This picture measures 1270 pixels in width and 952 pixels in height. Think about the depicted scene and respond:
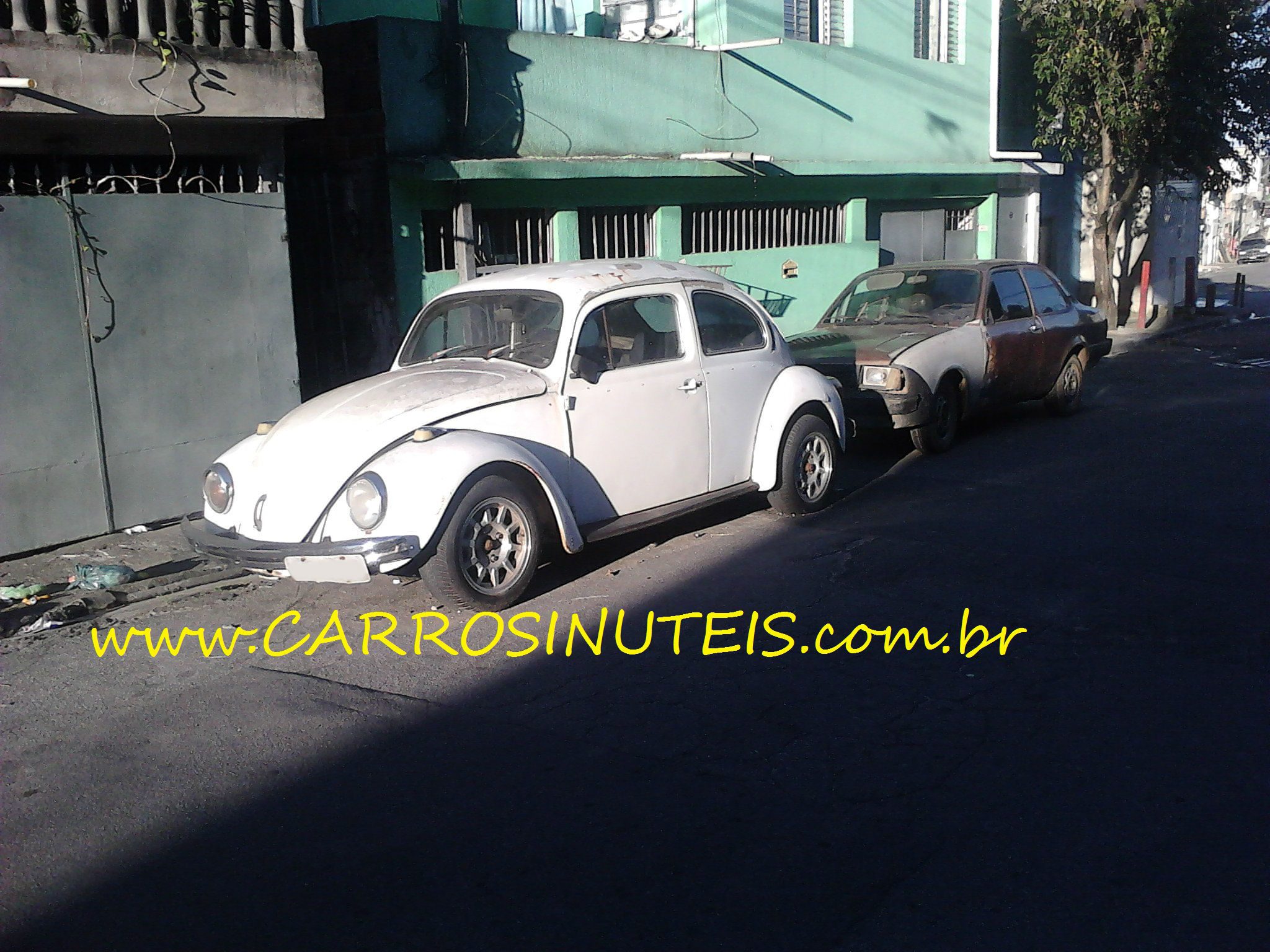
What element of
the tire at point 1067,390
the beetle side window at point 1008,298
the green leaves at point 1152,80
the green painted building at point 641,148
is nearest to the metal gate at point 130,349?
the green painted building at point 641,148

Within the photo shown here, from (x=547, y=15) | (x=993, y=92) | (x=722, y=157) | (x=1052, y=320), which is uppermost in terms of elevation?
(x=547, y=15)

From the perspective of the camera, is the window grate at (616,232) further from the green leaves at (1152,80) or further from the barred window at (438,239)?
the green leaves at (1152,80)

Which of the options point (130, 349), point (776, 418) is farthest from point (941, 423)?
point (130, 349)

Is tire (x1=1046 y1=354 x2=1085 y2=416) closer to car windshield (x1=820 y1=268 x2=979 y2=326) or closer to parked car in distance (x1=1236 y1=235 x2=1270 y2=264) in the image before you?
car windshield (x1=820 y1=268 x2=979 y2=326)

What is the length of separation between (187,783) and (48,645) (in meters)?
2.20

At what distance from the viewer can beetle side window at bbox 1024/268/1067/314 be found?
11766 mm

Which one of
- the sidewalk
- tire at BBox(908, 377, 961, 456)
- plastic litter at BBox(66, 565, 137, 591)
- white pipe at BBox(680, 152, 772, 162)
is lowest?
the sidewalk

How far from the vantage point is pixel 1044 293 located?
39.2 feet

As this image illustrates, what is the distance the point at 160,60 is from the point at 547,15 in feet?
20.2

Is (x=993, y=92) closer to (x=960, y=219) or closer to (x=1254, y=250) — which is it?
(x=960, y=219)

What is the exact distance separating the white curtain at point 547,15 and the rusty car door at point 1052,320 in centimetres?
563

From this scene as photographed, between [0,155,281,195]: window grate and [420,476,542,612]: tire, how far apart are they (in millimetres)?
3859

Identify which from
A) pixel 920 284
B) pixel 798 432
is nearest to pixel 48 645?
pixel 798 432

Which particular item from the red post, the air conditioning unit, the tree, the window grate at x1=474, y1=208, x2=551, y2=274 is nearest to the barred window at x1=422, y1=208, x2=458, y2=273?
the window grate at x1=474, y1=208, x2=551, y2=274
